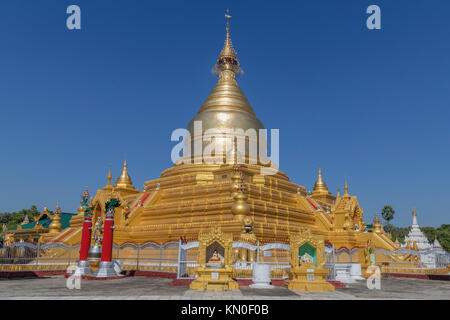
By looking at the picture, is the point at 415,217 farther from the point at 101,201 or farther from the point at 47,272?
the point at 47,272

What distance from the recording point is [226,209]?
25.6 metres

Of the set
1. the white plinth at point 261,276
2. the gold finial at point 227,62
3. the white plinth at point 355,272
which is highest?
the gold finial at point 227,62

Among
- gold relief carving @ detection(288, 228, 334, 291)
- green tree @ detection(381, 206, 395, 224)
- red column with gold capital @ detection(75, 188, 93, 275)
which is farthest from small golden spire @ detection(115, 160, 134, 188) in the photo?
green tree @ detection(381, 206, 395, 224)

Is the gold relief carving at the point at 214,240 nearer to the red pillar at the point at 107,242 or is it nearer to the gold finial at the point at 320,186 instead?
the red pillar at the point at 107,242

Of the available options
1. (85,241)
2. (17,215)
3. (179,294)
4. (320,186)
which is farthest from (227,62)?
(17,215)

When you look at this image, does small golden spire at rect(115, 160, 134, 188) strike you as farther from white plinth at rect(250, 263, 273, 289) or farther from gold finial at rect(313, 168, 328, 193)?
white plinth at rect(250, 263, 273, 289)

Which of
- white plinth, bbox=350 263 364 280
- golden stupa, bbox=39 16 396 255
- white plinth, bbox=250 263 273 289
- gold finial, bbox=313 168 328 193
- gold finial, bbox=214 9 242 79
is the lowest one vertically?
white plinth, bbox=350 263 364 280

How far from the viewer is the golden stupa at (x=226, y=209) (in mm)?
25125

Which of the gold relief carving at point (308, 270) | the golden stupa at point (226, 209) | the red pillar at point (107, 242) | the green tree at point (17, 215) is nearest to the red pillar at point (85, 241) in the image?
the red pillar at point (107, 242)

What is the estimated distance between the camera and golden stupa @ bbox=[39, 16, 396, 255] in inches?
989

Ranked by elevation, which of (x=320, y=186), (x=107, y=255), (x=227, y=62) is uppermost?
(x=227, y=62)

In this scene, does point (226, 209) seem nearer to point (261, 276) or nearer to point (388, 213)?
→ point (261, 276)
